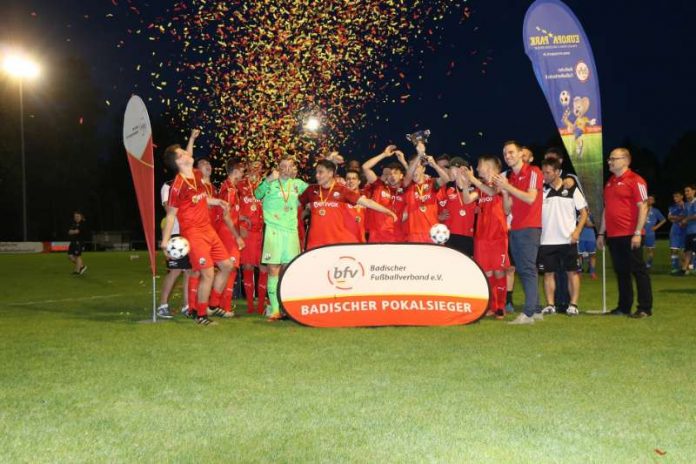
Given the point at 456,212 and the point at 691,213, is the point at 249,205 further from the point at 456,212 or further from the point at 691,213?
the point at 691,213

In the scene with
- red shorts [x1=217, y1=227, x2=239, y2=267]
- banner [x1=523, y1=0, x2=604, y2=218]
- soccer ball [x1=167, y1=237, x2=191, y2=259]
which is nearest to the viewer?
soccer ball [x1=167, y1=237, x2=191, y2=259]

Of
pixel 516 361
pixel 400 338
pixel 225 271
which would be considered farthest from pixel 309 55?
pixel 516 361

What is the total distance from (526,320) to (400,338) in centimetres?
208

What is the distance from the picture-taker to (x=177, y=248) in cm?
927

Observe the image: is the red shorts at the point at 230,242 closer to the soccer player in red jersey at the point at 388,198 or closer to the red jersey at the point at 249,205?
the red jersey at the point at 249,205

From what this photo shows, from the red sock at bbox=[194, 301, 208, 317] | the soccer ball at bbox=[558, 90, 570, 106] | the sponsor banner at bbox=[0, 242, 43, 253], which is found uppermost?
the soccer ball at bbox=[558, 90, 570, 106]

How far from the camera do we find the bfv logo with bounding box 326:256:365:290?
9250 millimetres

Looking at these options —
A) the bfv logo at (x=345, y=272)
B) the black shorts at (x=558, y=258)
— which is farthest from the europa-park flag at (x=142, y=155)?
the black shorts at (x=558, y=258)

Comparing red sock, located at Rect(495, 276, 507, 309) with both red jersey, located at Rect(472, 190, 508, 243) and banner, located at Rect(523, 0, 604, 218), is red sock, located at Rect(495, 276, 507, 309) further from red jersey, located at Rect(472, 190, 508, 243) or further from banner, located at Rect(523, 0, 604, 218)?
banner, located at Rect(523, 0, 604, 218)

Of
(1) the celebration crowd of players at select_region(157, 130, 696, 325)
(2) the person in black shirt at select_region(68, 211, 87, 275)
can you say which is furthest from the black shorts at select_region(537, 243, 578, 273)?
(2) the person in black shirt at select_region(68, 211, 87, 275)

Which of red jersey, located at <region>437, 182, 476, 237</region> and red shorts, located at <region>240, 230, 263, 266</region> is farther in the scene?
red shorts, located at <region>240, 230, 263, 266</region>

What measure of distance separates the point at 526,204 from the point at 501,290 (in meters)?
1.56

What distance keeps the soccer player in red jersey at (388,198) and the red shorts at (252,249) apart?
1.81 meters

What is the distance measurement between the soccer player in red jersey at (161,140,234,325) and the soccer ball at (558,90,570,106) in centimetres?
528
